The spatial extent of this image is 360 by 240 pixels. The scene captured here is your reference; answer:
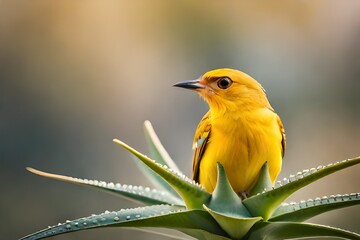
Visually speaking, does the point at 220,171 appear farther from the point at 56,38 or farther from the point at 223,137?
the point at 56,38

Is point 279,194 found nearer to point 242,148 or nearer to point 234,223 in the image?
point 234,223

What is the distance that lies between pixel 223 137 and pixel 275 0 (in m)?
2.74

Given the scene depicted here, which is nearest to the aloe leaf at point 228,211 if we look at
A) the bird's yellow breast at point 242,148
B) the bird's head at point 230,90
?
the bird's yellow breast at point 242,148

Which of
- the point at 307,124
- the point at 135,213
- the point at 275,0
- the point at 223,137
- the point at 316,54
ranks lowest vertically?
the point at 135,213

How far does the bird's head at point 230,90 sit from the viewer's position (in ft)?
4.24

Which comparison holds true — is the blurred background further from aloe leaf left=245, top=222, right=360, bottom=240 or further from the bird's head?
aloe leaf left=245, top=222, right=360, bottom=240

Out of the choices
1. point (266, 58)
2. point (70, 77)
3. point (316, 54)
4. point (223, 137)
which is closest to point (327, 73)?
point (316, 54)

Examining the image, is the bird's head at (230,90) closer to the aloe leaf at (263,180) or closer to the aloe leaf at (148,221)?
the aloe leaf at (263,180)

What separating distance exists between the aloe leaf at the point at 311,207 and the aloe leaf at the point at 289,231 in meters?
0.02

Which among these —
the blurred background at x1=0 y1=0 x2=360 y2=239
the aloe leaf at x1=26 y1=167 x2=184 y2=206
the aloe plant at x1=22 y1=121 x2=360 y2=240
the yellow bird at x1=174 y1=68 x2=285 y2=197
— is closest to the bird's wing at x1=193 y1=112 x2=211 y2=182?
the yellow bird at x1=174 y1=68 x2=285 y2=197

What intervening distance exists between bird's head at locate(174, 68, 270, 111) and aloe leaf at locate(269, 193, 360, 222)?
443mm

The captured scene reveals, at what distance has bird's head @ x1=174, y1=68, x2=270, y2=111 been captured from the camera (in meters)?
1.29

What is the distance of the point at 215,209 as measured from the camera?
0.87 m

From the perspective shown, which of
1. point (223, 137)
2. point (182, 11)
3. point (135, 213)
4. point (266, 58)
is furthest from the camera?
point (182, 11)
